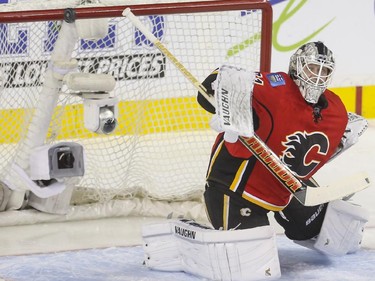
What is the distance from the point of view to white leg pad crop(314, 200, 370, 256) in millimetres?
4145

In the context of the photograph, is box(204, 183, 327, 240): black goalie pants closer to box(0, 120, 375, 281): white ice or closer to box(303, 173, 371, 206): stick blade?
box(0, 120, 375, 281): white ice

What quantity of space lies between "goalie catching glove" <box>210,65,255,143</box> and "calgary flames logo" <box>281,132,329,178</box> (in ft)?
0.77

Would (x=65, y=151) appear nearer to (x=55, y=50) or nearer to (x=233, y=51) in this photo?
(x=55, y=50)

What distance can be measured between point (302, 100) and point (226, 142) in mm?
292

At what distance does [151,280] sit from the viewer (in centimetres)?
393

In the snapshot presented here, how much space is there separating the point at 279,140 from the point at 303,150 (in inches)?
3.5

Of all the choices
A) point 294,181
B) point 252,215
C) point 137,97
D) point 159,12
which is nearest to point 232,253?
point 252,215

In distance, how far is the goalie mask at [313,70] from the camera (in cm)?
388

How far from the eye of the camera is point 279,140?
3904 millimetres

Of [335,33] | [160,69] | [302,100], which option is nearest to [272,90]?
[302,100]

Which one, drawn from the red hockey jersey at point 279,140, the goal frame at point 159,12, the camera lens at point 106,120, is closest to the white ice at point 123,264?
the red hockey jersey at point 279,140

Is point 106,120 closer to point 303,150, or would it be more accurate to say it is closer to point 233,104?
point 233,104

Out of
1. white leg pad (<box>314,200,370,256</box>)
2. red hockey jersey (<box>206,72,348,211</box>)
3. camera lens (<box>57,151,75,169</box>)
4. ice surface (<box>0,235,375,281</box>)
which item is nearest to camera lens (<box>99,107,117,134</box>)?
camera lens (<box>57,151,75,169</box>)

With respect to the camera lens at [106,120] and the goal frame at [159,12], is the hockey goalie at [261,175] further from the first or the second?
the goal frame at [159,12]
